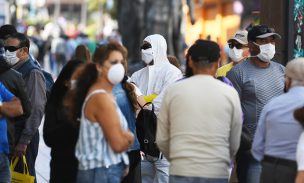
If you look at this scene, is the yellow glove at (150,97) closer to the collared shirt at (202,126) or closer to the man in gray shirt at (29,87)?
the man in gray shirt at (29,87)

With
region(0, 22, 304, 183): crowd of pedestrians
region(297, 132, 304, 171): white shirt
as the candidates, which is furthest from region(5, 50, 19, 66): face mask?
region(297, 132, 304, 171): white shirt

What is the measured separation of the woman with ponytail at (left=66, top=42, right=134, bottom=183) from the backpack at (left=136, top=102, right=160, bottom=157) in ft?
7.24

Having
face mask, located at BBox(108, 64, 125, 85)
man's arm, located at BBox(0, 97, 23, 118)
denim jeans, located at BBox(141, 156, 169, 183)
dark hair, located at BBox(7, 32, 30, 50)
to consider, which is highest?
face mask, located at BBox(108, 64, 125, 85)

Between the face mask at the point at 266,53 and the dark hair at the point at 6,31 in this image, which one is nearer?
the face mask at the point at 266,53

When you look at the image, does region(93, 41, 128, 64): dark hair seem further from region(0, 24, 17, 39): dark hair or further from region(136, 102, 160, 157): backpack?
region(0, 24, 17, 39): dark hair

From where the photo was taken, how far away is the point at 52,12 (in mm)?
126875

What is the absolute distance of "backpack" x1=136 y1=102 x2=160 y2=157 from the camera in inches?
383

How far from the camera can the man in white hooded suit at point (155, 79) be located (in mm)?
10180

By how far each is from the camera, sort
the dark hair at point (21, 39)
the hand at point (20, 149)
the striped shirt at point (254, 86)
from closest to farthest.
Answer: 1. the striped shirt at point (254, 86)
2. the hand at point (20, 149)
3. the dark hair at point (21, 39)

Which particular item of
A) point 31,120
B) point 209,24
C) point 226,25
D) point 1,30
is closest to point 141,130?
point 31,120

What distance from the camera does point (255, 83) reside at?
372 inches

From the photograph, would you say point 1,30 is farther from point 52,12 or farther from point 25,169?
point 52,12

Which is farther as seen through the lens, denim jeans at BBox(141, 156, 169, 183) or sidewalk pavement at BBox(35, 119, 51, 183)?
sidewalk pavement at BBox(35, 119, 51, 183)

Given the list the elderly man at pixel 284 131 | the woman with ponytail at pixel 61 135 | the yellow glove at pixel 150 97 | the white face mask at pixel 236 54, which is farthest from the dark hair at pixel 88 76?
the white face mask at pixel 236 54
